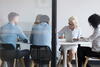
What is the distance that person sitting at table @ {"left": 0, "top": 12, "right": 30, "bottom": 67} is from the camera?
3988 mm

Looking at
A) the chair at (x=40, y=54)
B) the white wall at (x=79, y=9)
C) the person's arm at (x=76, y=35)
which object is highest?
the white wall at (x=79, y=9)

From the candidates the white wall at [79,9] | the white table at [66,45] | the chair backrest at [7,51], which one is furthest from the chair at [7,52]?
the white wall at [79,9]

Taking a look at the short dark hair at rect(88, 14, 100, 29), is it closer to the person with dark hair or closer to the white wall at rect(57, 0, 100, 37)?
the person with dark hair

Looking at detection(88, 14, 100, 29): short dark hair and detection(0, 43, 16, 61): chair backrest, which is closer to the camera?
detection(0, 43, 16, 61): chair backrest

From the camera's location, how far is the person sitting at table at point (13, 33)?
3.99m

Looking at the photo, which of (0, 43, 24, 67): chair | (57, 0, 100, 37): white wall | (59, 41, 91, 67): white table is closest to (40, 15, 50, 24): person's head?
(0, 43, 24, 67): chair

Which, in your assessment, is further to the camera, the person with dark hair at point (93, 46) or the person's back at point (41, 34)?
the person with dark hair at point (93, 46)

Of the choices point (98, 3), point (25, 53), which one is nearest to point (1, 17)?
point (25, 53)

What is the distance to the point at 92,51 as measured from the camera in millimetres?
4371

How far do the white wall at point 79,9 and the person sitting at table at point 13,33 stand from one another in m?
2.54

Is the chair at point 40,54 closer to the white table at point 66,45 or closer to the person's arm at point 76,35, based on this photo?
the white table at point 66,45

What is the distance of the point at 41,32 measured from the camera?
4.07 m

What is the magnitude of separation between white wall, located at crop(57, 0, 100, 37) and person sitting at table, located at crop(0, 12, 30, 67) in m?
2.54

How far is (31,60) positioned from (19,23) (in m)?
0.61
